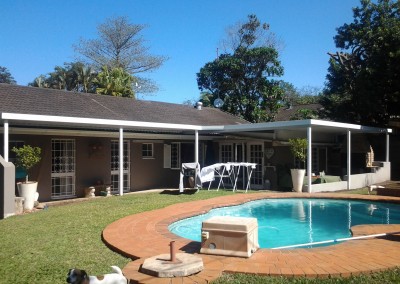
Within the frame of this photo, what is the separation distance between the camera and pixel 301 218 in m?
11.0

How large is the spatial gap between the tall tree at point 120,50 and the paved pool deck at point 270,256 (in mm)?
32176

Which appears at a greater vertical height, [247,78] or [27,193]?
[247,78]

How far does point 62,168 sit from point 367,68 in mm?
16323

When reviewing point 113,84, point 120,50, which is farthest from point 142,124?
point 120,50

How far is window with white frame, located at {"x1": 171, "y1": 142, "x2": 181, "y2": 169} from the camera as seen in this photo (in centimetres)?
1852

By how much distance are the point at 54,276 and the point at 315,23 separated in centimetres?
2310

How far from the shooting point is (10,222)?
9.12m

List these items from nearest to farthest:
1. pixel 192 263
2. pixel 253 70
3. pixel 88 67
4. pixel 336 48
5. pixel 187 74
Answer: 1. pixel 192 263
2. pixel 336 48
3. pixel 253 70
4. pixel 187 74
5. pixel 88 67

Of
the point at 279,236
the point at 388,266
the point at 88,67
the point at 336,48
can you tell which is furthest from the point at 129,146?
the point at 88,67

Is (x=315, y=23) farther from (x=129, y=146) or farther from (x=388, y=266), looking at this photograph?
(x=388, y=266)

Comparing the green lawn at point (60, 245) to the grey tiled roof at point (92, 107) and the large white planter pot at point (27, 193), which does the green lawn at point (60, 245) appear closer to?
the large white planter pot at point (27, 193)

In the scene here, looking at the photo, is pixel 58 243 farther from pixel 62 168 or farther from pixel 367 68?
pixel 367 68

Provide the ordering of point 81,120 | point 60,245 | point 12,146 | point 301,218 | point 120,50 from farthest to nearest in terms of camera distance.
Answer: point 120,50
point 12,146
point 81,120
point 301,218
point 60,245

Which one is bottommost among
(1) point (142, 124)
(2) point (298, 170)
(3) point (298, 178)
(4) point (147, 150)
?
(3) point (298, 178)
